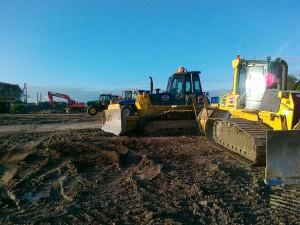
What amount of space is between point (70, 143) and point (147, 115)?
4.18 metres

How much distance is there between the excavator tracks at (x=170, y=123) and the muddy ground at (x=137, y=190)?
14.3 feet

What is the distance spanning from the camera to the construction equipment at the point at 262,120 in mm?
6012

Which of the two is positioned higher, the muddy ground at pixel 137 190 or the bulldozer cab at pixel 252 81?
the bulldozer cab at pixel 252 81

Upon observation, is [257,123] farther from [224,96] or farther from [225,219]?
[225,219]

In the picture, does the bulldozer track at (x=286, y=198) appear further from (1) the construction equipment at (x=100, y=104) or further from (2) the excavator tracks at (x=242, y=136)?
(1) the construction equipment at (x=100, y=104)

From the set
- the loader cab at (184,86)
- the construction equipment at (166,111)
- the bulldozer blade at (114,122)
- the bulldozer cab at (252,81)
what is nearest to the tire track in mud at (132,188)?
the bulldozer cab at (252,81)

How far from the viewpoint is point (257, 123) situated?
7812mm

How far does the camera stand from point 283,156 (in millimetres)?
6039

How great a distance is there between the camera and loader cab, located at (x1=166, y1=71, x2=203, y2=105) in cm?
1471

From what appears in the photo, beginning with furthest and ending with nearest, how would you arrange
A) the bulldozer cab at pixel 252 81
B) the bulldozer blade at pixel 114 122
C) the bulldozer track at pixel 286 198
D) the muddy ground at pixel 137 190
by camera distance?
the bulldozer blade at pixel 114 122, the bulldozer cab at pixel 252 81, the bulldozer track at pixel 286 198, the muddy ground at pixel 137 190

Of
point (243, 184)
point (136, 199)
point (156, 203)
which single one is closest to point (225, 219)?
point (156, 203)

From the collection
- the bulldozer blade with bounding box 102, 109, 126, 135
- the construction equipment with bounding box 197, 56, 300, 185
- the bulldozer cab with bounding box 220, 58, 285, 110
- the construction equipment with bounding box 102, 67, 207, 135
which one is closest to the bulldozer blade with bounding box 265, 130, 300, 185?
the construction equipment with bounding box 197, 56, 300, 185

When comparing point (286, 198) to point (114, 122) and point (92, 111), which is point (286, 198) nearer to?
point (114, 122)

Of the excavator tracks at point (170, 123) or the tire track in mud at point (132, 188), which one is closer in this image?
the tire track in mud at point (132, 188)
